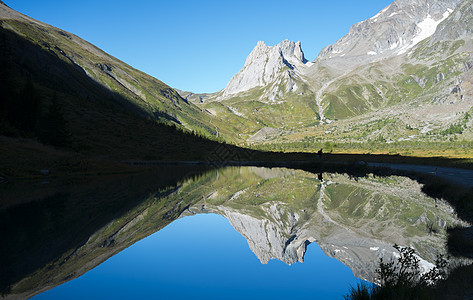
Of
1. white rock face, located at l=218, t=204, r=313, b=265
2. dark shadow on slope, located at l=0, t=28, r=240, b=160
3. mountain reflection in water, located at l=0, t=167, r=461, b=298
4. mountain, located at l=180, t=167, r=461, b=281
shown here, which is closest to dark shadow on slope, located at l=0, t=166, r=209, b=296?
mountain reflection in water, located at l=0, t=167, r=461, b=298

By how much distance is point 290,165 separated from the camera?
308ft

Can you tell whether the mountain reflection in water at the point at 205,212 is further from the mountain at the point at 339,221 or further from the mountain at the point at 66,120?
the mountain at the point at 66,120

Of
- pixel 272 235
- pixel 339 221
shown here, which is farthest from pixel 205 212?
pixel 339 221

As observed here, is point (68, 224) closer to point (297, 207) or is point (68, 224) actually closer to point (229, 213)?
point (229, 213)

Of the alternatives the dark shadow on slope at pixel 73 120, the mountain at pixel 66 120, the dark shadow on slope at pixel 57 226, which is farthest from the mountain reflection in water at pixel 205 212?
the dark shadow on slope at pixel 73 120

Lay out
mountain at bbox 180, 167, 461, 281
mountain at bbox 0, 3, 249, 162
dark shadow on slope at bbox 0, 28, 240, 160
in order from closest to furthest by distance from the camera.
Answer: mountain at bbox 180, 167, 461, 281, mountain at bbox 0, 3, 249, 162, dark shadow on slope at bbox 0, 28, 240, 160

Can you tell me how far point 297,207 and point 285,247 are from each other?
1266cm

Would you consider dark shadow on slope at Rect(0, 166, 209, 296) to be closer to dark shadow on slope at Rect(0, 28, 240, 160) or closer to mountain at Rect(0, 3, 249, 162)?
mountain at Rect(0, 3, 249, 162)

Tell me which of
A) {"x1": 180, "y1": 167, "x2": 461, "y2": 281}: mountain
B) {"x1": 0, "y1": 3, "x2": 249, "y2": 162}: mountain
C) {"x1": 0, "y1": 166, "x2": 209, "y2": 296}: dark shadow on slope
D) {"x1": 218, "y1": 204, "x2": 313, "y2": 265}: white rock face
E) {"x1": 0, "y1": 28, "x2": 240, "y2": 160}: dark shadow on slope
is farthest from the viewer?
{"x1": 0, "y1": 28, "x2": 240, "y2": 160}: dark shadow on slope

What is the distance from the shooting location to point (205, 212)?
101 ft

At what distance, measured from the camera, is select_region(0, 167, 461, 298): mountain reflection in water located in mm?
13930

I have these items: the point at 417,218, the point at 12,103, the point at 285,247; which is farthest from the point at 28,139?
the point at 417,218

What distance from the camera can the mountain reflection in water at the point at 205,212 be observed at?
1393 cm

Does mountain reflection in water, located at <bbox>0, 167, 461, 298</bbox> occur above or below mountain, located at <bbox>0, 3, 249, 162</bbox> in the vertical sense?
below
